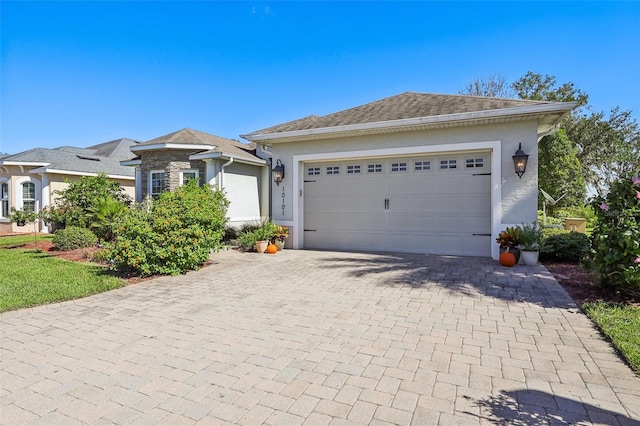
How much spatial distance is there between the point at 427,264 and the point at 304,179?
460cm

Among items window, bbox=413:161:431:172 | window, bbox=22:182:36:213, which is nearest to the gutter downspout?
window, bbox=413:161:431:172

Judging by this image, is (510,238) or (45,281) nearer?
(45,281)

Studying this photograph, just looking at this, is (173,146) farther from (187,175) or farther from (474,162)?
(474,162)

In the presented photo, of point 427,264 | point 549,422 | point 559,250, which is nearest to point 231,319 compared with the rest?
point 549,422

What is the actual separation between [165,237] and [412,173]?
6273 mm

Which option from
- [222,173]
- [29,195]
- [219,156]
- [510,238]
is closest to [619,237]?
[510,238]

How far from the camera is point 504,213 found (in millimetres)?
7922

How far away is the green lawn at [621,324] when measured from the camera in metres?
3.00

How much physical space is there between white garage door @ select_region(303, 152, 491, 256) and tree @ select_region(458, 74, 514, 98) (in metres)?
16.9

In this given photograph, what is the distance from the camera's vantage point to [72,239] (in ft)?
32.6

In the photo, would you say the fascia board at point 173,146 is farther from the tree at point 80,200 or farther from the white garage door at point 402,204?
the white garage door at point 402,204

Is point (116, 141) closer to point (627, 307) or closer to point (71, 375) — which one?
point (71, 375)

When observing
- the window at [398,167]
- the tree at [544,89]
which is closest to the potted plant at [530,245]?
the window at [398,167]

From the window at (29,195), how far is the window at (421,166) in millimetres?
17016
